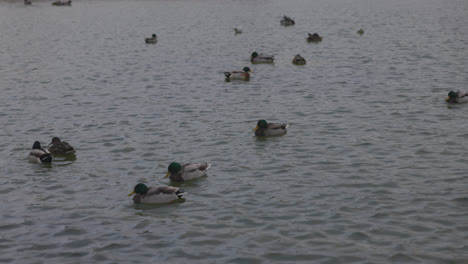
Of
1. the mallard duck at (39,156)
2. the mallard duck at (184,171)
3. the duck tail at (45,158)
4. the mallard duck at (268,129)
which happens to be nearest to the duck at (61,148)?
the mallard duck at (39,156)

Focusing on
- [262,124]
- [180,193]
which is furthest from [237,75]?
[180,193]

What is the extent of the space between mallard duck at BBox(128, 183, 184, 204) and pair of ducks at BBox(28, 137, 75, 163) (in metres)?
4.96

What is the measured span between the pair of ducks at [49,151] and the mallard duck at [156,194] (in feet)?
16.3

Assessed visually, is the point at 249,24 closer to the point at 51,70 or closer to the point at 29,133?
the point at 51,70

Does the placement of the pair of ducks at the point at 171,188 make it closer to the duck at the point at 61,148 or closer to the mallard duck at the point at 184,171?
the mallard duck at the point at 184,171

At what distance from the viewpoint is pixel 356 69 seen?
3666cm

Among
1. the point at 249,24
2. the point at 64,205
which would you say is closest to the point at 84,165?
the point at 64,205

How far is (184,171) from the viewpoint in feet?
60.9

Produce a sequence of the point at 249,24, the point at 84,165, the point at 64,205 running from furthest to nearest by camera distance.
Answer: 1. the point at 249,24
2. the point at 84,165
3. the point at 64,205

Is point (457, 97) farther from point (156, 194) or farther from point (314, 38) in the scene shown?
point (314, 38)

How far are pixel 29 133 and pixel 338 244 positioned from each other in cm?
1524

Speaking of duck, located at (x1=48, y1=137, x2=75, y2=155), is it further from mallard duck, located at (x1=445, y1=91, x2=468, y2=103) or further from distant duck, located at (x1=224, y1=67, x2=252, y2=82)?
mallard duck, located at (x1=445, y1=91, x2=468, y2=103)

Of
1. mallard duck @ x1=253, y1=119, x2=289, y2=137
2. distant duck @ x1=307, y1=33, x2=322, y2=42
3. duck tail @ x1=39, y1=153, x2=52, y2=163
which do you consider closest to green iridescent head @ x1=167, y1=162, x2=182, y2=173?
duck tail @ x1=39, y1=153, x2=52, y2=163

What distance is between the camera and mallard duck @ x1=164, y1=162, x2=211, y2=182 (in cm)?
1845
